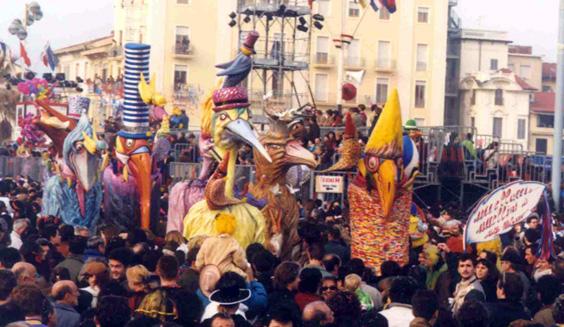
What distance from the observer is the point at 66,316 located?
9203 millimetres

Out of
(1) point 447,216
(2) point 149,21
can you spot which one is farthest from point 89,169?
(2) point 149,21

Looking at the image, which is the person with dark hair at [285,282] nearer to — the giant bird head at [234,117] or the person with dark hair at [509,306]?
the person with dark hair at [509,306]

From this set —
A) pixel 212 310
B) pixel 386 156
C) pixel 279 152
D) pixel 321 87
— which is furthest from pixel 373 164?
pixel 321 87

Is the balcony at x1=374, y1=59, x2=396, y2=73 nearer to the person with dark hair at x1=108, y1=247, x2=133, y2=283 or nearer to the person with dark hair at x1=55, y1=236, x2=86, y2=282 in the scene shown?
the person with dark hair at x1=55, y1=236, x2=86, y2=282

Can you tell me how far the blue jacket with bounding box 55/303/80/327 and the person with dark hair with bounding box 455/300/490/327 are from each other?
8.43 ft

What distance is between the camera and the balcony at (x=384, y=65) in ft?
217

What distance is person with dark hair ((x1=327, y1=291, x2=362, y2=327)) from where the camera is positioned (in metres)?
9.19

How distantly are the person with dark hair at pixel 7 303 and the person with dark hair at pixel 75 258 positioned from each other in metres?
2.32

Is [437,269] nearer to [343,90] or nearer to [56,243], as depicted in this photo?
[56,243]

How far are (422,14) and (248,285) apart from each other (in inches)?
2230

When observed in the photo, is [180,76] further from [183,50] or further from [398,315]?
[398,315]

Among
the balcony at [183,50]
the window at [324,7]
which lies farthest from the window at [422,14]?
the balcony at [183,50]

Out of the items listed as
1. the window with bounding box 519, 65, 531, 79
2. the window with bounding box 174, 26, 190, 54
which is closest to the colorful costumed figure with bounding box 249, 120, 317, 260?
the window with bounding box 174, 26, 190, 54

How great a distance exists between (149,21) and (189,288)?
52.9 m
